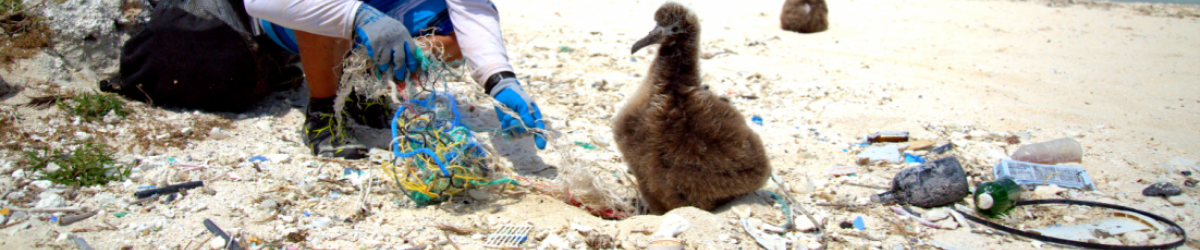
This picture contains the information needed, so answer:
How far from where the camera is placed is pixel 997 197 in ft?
8.09

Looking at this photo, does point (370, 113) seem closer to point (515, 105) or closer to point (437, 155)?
point (515, 105)

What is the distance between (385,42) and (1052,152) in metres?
3.30

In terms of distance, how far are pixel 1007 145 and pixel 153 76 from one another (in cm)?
462

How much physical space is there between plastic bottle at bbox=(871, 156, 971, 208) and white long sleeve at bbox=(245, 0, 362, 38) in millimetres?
2460

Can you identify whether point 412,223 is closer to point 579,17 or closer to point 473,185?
point 473,185

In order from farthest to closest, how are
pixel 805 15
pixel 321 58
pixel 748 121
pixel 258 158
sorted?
pixel 805 15, pixel 748 121, pixel 321 58, pixel 258 158

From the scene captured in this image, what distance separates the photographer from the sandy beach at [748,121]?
2.27 meters

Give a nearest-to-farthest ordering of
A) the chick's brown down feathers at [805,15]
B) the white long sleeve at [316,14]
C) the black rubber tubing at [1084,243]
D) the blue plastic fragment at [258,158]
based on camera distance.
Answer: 1. the black rubber tubing at [1084,243]
2. the white long sleeve at [316,14]
3. the blue plastic fragment at [258,158]
4. the chick's brown down feathers at [805,15]

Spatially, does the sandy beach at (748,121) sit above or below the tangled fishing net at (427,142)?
below

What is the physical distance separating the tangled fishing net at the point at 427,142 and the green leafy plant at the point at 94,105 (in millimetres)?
1356

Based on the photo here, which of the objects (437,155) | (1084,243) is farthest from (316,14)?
(1084,243)

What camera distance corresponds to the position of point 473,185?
8.57 feet

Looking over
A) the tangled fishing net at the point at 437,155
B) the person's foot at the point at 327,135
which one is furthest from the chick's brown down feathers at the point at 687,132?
the person's foot at the point at 327,135

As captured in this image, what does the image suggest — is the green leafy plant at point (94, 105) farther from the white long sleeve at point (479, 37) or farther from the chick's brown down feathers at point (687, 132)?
the chick's brown down feathers at point (687, 132)
